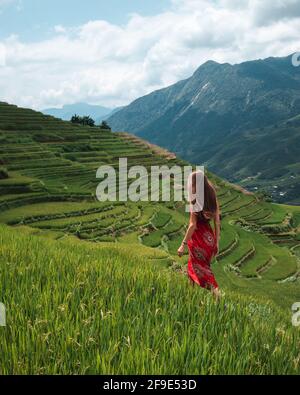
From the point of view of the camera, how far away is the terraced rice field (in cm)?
3356

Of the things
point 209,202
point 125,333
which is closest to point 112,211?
point 209,202

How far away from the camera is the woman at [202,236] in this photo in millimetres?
7641

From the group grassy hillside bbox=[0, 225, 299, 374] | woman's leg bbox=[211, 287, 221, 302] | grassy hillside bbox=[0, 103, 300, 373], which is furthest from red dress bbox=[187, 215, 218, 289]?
grassy hillside bbox=[0, 225, 299, 374]

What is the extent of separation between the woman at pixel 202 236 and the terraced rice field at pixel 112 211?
1197 cm

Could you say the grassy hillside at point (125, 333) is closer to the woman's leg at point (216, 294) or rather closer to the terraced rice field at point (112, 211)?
the woman's leg at point (216, 294)

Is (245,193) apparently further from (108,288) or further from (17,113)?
(108,288)

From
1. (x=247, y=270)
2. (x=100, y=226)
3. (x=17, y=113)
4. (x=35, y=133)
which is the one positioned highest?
(x=17, y=113)

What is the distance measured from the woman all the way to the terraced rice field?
1197cm

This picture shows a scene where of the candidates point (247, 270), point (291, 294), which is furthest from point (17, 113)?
point (291, 294)

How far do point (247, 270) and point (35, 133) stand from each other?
142ft

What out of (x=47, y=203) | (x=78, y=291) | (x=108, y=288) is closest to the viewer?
(x=78, y=291)

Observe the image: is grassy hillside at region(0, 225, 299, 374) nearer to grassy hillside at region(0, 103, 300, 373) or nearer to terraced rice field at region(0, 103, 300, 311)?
grassy hillside at region(0, 103, 300, 373)

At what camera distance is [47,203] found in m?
41.1

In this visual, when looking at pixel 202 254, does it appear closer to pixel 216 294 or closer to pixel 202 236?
pixel 202 236
